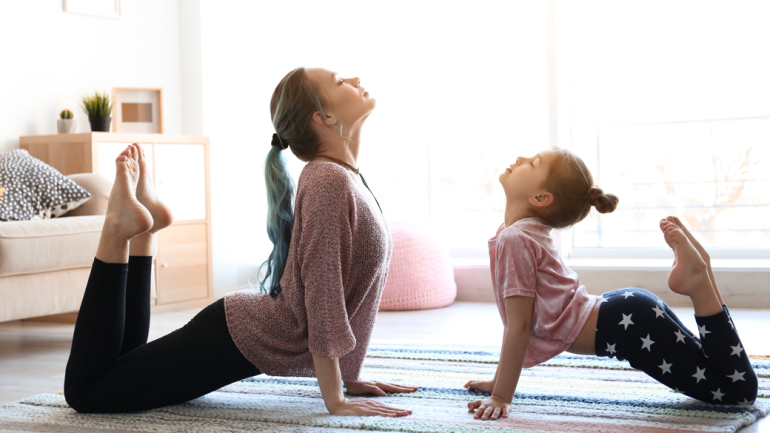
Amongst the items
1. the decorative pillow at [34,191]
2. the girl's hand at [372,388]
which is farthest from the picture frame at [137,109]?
the girl's hand at [372,388]

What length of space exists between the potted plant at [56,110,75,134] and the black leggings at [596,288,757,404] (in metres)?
2.85

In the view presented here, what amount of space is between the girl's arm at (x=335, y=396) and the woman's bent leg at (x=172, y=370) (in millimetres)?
205

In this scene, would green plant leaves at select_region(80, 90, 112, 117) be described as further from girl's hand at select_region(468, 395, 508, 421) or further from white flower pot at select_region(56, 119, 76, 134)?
girl's hand at select_region(468, 395, 508, 421)

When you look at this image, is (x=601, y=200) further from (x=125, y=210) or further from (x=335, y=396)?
(x=125, y=210)

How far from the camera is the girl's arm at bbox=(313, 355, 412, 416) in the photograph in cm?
153

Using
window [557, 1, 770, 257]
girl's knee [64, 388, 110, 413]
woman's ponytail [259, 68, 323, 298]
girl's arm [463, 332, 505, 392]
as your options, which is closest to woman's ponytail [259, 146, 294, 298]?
woman's ponytail [259, 68, 323, 298]

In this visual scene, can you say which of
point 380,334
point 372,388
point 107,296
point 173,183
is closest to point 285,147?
point 107,296

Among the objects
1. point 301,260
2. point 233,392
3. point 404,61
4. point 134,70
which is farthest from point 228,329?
point 404,61

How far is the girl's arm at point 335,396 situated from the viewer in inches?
60.2

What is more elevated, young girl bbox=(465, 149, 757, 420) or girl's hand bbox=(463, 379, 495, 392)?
young girl bbox=(465, 149, 757, 420)

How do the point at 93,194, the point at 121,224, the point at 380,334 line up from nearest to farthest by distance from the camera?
1. the point at 121,224
2. the point at 380,334
3. the point at 93,194

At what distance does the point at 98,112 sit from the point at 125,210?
2124mm

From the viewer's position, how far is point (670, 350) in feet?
5.12

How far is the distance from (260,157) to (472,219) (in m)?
1.33
